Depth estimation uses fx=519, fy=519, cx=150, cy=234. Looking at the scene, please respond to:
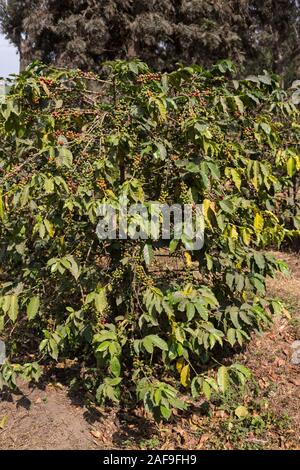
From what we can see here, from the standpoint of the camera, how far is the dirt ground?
261 cm

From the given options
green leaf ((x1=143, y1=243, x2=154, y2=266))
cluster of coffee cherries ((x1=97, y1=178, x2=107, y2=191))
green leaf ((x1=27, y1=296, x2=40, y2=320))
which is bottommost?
green leaf ((x1=27, y1=296, x2=40, y2=320))

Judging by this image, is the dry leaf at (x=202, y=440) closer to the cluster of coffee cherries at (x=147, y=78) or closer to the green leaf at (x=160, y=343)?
the green leaf at (x=160, y=343)

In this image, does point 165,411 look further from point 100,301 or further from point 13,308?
point 13,308

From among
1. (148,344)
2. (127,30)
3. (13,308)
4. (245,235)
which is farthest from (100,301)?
(127,30)

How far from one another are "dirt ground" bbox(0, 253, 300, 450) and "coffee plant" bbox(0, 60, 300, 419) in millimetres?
181

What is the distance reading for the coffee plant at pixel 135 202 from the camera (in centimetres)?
247

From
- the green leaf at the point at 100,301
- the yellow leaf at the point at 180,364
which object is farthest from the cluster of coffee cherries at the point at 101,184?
the yellow leaf at the point at 180,364

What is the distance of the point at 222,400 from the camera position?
119 inches

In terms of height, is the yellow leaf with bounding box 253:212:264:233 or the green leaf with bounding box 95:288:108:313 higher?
the yellow leaf with bounding box 253:212:264:233

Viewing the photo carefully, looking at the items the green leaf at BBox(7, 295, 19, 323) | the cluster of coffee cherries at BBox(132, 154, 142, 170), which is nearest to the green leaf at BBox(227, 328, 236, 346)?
the cluster of coffee cherries at BBox(132, 154, 142, 170)

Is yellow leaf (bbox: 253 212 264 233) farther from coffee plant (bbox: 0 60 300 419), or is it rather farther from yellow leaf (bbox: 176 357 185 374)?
yellow leaf (bbox: 176 357 185 374)

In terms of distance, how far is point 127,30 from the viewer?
9.82 metres

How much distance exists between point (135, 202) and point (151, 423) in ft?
4.16
